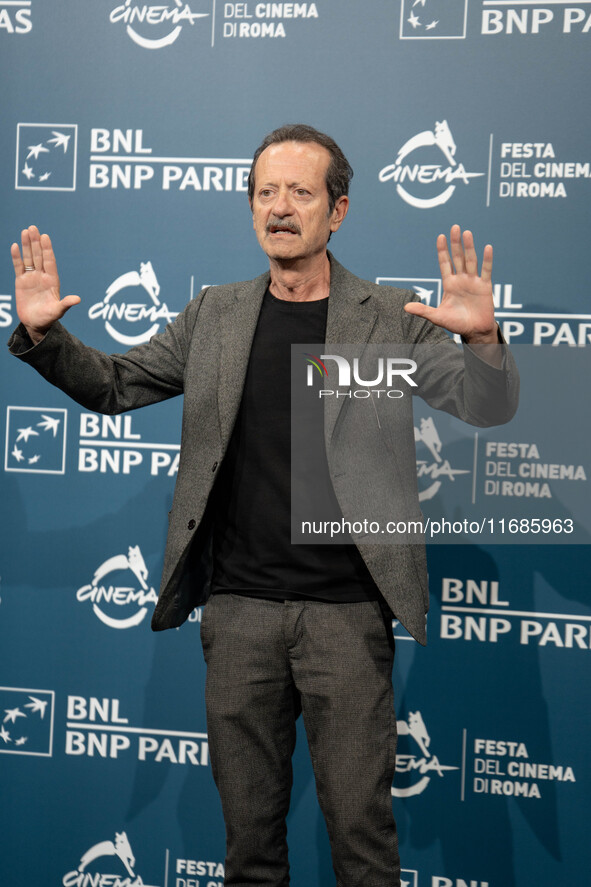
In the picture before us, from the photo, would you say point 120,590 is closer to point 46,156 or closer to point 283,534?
point 283,534

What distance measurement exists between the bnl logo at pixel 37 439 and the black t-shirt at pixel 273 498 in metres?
1.04

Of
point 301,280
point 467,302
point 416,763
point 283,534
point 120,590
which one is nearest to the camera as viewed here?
point 467,302

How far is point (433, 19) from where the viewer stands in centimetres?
268

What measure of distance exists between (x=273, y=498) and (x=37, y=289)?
2.40 feet

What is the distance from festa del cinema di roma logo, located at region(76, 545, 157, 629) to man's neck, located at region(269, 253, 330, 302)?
1.19 meters

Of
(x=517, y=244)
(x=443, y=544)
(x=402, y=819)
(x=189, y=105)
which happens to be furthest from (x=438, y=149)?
(x=402, y=819)

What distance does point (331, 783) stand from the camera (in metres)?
2.00

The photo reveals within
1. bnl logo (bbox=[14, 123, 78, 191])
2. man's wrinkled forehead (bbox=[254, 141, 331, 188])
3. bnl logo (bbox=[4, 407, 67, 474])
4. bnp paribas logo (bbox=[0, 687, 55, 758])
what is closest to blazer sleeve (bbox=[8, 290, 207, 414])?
man's wrinkled forehead (bbox=[254, 141, 331, 188])

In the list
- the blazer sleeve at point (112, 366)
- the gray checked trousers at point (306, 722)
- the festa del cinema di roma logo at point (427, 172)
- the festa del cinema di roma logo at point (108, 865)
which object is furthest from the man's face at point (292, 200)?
the festa del cinema di roma logo at point (108, 865)

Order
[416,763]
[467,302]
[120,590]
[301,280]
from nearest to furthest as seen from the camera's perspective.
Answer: [467,302] → [301,280] → [416,763] → [120,590]

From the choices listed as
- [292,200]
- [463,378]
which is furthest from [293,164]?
→ [463,378]

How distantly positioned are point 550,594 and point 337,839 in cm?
109

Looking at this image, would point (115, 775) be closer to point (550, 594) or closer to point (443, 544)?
point (443, 544)

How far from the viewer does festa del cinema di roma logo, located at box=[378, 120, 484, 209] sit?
107 inches
